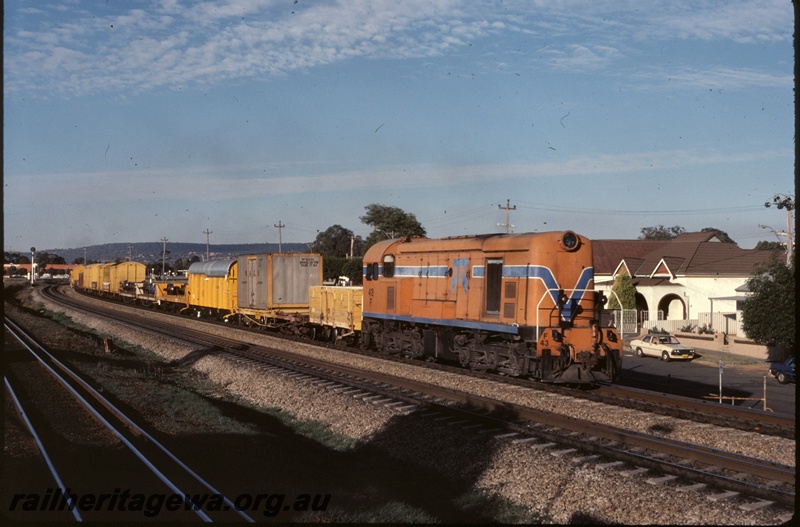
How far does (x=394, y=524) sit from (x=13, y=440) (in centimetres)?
803

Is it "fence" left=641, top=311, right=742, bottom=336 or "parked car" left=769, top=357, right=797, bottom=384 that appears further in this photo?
"fence" left=641, top=311, right=742, bottom=336

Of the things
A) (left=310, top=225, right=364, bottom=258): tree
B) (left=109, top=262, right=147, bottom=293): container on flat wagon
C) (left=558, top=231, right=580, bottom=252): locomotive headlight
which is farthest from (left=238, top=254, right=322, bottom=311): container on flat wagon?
(left=310, top=225, right=364, bottom=258): tree

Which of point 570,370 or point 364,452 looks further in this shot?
point 570,370

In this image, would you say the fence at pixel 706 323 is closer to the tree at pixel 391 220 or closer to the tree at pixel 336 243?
the tree at pixel 391 220

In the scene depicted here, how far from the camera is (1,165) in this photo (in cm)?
717

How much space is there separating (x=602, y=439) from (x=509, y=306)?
22.1ft

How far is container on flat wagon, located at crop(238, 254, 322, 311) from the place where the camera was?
111 feet

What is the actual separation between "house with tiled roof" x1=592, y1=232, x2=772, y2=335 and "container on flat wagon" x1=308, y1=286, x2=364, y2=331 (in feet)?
85.0

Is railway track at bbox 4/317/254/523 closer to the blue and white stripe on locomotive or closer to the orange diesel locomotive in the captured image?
the orange diesel locomotive

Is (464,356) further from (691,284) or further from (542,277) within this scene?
(691,284)

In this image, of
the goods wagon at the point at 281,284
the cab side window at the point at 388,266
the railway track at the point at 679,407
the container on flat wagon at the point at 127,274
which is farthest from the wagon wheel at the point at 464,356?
the container on flat wagon at the point at 127,274

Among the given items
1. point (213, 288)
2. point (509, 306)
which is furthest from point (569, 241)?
point (213, 288)

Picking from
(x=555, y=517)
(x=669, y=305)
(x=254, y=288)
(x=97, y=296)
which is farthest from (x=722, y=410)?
(x=97, y=296)

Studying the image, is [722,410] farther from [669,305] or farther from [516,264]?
[669,305]
